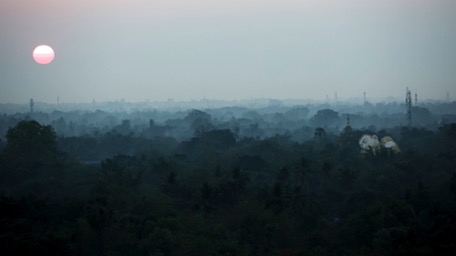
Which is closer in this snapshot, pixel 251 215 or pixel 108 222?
pixel 108 222

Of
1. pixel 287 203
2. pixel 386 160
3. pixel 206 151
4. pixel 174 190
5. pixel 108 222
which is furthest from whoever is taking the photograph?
pixel 206 151

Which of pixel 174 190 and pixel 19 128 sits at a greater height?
pixel 19 128

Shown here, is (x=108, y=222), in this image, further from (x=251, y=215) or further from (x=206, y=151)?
(x=206, y=151)

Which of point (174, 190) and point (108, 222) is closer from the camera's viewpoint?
point (108, 222)

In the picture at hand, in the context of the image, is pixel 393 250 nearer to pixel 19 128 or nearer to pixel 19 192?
pixel 19 192

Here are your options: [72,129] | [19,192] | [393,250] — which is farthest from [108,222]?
[72,129]

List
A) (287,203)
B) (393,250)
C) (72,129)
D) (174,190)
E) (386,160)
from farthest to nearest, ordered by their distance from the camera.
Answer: (72,129)
(386,160)
(174,190)
(287,203)
(393,250)

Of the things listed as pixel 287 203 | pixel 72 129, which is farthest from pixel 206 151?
pixel 72 129
